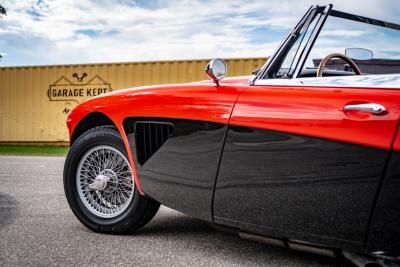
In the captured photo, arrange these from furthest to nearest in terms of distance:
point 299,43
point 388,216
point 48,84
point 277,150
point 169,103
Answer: point 48,84, point 169,103, point 299,43, point 277,150, point 388,216

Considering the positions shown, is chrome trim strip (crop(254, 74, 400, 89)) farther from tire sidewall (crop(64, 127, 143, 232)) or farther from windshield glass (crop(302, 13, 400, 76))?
tire sidewall (crop(64, 127, 143, 232))

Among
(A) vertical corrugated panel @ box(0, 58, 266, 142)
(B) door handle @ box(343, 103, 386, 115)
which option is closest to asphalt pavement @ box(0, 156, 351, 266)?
(B) door handle @ box(343, 103, 386, 115)

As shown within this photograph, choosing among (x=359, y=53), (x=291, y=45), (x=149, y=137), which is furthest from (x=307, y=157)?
(x=149, y=137)

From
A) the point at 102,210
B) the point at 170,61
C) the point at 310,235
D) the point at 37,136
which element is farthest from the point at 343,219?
the point at 37,136

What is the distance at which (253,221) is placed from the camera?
2691mm

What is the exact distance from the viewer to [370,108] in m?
2.28

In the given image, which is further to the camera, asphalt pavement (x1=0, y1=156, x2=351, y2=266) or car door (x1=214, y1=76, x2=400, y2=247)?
asphalt pavement (x1=0, y1=156, x2=351, y2=266)

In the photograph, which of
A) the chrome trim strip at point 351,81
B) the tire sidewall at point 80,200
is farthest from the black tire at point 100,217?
the chrome trim strip at point 351,81

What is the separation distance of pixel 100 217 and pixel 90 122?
70 cm

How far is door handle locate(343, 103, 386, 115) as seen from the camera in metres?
2.25

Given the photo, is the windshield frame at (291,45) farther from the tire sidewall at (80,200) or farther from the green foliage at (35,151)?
the green foliage at (35,151)

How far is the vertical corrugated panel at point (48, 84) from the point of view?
17094mm

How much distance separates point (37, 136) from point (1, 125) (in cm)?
161

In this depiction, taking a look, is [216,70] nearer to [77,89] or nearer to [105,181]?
[105,181]
